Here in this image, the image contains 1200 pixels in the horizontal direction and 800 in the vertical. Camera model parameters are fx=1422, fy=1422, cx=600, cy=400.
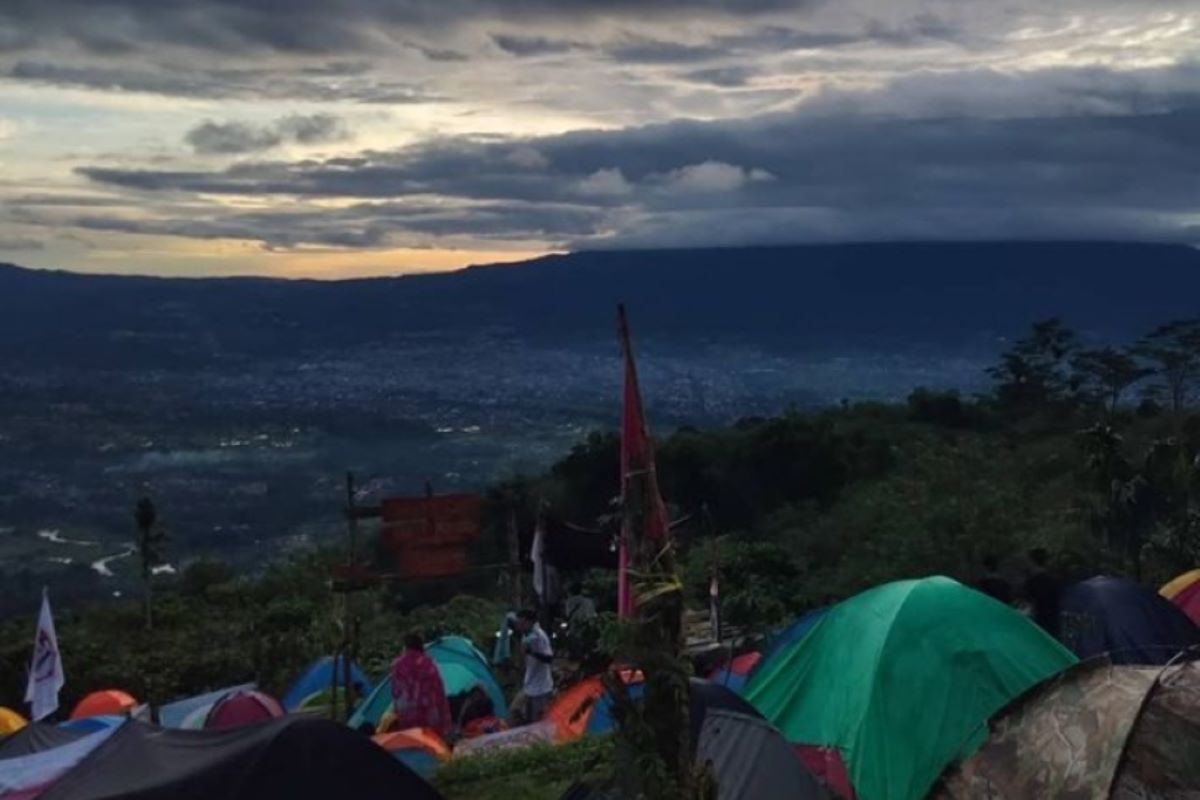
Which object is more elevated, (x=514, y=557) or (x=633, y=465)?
(x=633, y=465)

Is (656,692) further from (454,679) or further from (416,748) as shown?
(454,679)

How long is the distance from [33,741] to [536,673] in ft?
13.2

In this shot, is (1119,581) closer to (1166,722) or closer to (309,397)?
(1166,722)

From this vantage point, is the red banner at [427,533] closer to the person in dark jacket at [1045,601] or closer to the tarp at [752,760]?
the tarp at [752,760]

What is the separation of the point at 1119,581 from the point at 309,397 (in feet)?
378

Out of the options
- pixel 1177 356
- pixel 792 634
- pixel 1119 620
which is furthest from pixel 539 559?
pixel 1177 356

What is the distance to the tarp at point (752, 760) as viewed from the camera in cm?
798

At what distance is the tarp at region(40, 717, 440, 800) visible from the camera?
677cm

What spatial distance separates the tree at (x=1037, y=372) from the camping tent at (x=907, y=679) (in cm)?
4488

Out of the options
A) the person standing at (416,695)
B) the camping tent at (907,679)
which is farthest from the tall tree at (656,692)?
the person standing at (416,695)

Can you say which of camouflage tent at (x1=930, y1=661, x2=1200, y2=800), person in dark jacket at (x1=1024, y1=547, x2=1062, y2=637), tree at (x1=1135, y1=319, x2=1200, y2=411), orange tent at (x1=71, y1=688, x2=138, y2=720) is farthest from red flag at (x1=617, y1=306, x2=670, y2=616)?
tree at (x1=1135, y1=319, x2=1200, y2=411)

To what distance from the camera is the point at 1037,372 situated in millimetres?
54906

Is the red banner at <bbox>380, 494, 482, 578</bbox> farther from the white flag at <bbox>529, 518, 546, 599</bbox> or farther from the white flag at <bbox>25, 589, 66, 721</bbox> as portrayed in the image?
the white flag at <bbox>25, 589, 66, 721</bbox>

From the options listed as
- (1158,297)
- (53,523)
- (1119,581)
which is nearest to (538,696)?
(1119,581)
